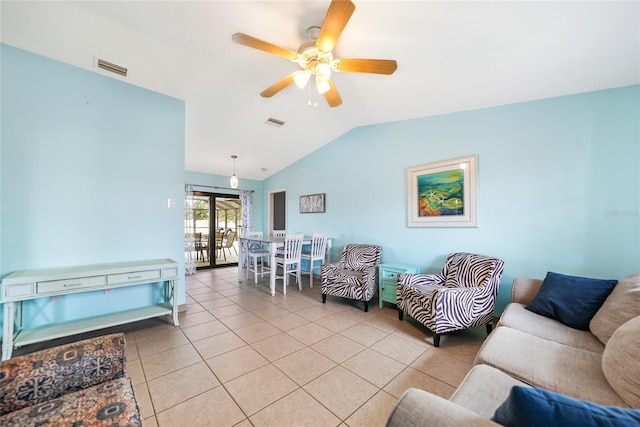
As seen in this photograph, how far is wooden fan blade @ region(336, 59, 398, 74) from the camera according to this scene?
6.36 ft

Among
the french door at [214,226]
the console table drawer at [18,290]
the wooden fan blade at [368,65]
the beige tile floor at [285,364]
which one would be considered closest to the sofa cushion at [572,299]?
the beige tile floor at [285,364]

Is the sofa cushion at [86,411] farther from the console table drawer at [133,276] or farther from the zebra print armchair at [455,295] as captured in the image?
the zebra print armchair at [455,295]

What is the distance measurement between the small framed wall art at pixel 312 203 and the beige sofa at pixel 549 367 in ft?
11.8

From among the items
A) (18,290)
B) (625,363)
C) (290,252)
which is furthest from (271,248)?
(625,363)

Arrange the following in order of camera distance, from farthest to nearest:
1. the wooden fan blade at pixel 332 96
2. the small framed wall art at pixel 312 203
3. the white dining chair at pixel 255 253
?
the small framed wall art at pixel 312 203 < the white dining chair at pixel 255 253 < the wooden fan blade at pixel 332 96

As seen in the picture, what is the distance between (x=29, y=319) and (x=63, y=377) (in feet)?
6.60

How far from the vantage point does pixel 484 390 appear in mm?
1149

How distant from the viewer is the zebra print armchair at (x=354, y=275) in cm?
323

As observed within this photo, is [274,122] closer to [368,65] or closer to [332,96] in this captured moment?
[332,96]

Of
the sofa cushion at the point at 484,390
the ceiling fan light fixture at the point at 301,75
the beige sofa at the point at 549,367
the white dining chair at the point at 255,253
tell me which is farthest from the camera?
the white dining chair at the point at 255,253

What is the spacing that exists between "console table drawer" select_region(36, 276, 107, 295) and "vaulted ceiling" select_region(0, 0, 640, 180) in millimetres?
2199

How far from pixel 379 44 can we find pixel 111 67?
2776mm

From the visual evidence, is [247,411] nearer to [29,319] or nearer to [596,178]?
[29,319]

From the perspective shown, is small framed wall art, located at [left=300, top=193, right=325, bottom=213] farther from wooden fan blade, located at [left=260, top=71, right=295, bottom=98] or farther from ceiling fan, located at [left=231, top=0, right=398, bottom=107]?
ceiling fan, located at [left=231, top=0, right=398, bottom=107]
